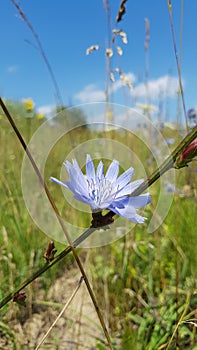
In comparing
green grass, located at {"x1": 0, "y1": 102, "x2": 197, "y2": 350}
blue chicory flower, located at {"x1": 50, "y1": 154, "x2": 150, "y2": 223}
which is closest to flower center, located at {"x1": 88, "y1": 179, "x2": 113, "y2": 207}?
blue chicory flower, located at {"x1": 50, "y1": 154, "x2": 150, "y2": 223}

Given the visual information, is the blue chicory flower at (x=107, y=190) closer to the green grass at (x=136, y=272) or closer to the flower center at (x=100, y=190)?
the flower center at (x=100, y=190)

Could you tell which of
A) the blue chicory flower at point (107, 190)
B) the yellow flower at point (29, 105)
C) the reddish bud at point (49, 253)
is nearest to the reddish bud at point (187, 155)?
the blue chicory flower at point (107, 190)

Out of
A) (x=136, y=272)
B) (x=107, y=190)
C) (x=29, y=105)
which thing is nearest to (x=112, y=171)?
(x=107, y=190)

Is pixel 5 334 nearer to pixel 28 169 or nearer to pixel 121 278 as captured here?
pixel 121 278

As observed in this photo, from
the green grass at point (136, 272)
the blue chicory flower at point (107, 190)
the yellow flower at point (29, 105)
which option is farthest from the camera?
the yellow flower at point (29, 105)

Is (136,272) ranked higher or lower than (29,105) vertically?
lower

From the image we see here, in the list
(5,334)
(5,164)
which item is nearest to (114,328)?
(5,334)

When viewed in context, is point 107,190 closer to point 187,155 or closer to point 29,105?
point 187,155

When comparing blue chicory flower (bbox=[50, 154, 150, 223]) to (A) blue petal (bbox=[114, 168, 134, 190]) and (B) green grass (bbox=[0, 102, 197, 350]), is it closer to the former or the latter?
(A) blue petal (bbox=[114, 168, 134, 190])
